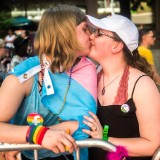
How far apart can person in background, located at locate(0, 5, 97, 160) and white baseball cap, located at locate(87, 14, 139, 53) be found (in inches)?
6.5

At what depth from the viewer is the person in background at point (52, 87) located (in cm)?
217

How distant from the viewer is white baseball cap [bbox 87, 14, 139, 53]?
2515 mm

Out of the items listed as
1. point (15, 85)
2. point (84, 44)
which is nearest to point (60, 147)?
point (15, 85)

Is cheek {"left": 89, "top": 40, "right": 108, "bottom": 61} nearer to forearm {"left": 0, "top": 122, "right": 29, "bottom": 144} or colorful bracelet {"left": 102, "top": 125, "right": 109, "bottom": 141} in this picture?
colorful bracelet {"left": 102, "top": 125, "right": 109, "bottom": 141}

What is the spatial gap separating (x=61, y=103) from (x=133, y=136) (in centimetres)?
45

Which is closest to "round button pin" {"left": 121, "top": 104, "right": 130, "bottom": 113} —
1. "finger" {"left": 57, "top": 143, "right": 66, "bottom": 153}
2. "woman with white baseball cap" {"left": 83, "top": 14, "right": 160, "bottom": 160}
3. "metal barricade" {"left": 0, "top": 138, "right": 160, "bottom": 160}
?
"woman with white baseball cap" {"left": 83, "top": 14, "right": 160, "bottom": 160}

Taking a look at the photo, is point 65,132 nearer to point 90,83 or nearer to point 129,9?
point 90,83

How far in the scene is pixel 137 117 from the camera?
232cm

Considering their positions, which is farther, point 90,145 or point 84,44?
point 84,44

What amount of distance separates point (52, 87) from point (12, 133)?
0.99 feet

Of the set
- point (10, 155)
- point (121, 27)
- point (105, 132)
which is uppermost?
point (121, 27)

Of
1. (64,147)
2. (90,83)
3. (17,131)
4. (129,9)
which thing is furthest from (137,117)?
(129,9)

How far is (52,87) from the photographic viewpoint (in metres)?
2.23

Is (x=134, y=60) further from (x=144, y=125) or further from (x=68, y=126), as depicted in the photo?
(x=68, y=126)
